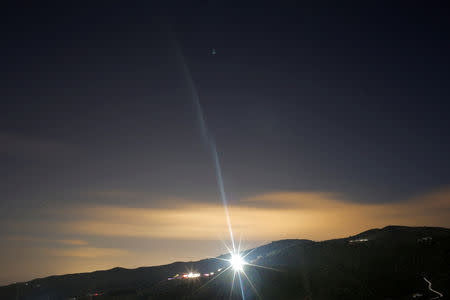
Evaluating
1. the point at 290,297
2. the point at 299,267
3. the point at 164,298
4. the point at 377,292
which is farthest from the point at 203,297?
the point at 377,292

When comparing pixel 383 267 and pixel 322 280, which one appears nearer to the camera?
pixel 322 280

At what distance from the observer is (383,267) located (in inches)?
4722

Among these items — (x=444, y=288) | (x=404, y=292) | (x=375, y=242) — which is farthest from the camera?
(x=375, y=242)

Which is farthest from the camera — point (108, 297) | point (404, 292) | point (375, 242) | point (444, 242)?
point (108, 297)

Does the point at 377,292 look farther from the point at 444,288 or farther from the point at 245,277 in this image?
the point at 245,277

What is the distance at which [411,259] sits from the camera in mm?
125188

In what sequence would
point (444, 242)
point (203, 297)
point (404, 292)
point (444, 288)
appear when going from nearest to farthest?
point (444, 288)
point (404, 292)
point (203, 297)
point (444, 242)

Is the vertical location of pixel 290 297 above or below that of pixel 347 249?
below

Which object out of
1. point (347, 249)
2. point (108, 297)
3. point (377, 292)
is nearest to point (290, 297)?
point (377, 292)

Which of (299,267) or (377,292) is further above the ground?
(299,267)

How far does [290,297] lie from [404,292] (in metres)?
28.4

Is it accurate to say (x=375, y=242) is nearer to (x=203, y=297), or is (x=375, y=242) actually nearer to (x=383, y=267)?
(x=383, y=267)

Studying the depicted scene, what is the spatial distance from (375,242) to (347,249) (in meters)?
18.5

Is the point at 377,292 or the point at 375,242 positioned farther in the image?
the point at 375,242
